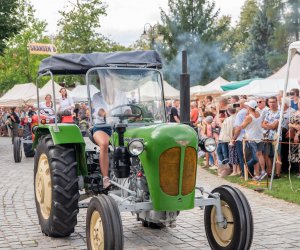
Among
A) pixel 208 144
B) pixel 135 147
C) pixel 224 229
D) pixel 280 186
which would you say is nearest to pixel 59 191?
pixel 135 147

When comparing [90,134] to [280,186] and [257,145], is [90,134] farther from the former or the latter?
[257,145]

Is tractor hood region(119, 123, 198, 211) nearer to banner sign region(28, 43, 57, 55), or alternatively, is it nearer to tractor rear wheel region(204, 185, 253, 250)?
tractor rear wheel region(204, 185, 253, 250)

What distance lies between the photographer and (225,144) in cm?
1240

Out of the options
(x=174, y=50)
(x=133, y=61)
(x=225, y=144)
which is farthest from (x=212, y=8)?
(x=133, y=61)

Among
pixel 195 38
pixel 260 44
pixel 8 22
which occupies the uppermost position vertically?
pixel 195 38

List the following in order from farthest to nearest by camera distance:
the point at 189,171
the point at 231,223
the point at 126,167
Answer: the point at 126,167 < the point at 231,223 < the point at 189,171

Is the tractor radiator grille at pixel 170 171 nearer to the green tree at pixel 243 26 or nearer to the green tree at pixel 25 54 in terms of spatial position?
the green tree at pixel 25 54

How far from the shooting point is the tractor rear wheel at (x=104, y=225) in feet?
15.9

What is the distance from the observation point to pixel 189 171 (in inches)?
210

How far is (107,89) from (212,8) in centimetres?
4729

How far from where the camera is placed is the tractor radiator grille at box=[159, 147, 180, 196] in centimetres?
523

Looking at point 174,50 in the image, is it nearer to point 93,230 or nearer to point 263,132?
point 263,132

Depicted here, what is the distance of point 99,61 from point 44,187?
1665mm

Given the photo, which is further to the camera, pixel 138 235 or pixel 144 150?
pixel 138 235
